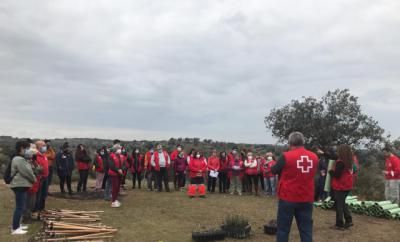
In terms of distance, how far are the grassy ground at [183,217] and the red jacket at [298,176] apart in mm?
2507

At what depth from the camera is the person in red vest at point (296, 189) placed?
629cm

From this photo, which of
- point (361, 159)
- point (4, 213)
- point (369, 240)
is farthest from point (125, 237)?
point (361, 159)

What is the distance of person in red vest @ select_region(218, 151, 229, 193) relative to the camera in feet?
53.3

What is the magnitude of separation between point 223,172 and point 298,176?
10234 mm

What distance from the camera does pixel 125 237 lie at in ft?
27.4

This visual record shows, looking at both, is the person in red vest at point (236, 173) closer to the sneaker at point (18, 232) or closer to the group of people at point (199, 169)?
the group of people at point (199, 169)

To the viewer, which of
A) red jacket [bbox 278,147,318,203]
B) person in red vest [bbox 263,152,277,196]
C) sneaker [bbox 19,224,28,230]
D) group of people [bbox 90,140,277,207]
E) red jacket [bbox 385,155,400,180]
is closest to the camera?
red jacket [bbox 278,147,318,203]

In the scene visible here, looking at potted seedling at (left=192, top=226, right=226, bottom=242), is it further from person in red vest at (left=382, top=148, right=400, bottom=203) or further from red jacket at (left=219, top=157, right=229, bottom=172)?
red jacket at (left=219, top=157, right=229, bottom=172)

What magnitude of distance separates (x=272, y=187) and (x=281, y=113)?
560cm

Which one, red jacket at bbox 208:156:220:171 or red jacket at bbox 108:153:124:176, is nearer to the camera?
red jacket at bbox 108:153:124:176

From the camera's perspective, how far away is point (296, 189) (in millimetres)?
6281

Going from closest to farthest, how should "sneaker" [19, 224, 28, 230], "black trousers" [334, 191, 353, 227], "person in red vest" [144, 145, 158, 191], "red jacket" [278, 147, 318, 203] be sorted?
"red jacket" [278, 147, 318, 203], "sneaker" [19, 224, 28, 230], "black trousers" [334, 191, 353, 227], "person in red vest" [144, 145, 158, 191]

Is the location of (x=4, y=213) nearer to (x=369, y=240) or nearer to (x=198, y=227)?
(x=198, y=227)

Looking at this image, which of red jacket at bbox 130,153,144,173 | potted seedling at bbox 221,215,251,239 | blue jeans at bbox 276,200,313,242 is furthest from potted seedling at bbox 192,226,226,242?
red jacket at bbox 130,153,144,173
